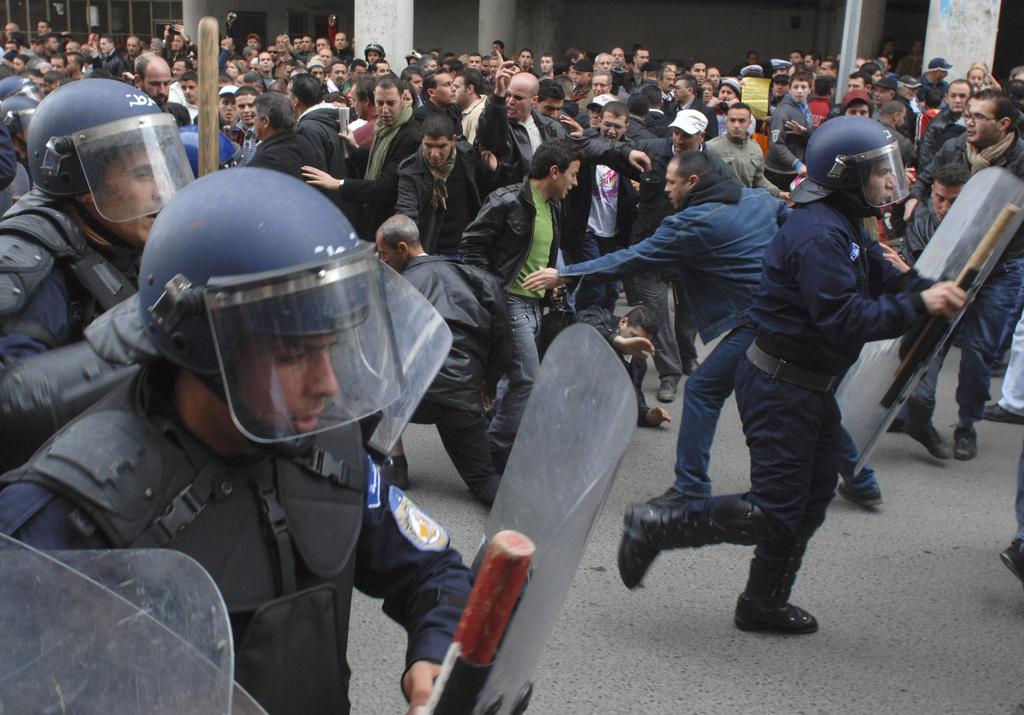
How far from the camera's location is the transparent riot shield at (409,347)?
1.88m

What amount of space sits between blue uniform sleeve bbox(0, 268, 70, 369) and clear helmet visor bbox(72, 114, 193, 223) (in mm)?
250

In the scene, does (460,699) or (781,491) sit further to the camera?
(781,491)

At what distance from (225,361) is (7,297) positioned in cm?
122

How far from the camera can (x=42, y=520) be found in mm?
1365

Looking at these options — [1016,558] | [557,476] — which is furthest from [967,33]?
[557,476]

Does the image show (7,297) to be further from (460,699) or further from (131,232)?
(460,699)

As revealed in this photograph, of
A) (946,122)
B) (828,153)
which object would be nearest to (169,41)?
(946,122)

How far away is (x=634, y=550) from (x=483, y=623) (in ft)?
9.82

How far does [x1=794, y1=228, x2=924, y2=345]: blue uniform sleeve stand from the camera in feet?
11.5

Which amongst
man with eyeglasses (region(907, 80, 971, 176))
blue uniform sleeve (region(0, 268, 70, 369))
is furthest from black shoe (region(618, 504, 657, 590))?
man with eyeglasses (region(907, 80, 971, 176))

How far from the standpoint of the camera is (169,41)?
17.3 meters

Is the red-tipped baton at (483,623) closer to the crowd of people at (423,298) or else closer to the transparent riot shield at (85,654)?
the transparent riot shield at (85,654)

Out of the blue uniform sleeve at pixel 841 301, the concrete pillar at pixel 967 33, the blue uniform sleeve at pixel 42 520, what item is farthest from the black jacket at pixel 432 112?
the concrete pillar at pixel 967 33

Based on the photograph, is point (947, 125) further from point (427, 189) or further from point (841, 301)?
point (841, 301)
